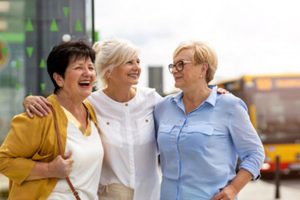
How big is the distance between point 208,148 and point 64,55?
98cm

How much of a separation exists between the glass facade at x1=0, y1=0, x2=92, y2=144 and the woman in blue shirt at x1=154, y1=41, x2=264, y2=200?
306 cm

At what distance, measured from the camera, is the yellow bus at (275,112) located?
13.3 metres

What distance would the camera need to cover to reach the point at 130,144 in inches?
136

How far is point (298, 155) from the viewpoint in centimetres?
1336

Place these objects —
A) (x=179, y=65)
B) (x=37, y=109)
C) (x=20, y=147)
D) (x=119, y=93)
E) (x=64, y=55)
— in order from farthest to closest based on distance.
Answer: (x=119, y=93), (x=179, y=65), (x=64, y=55), (x=37, y=109), (x=20, y=147)

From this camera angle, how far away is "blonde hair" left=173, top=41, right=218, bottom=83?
3.27 metres

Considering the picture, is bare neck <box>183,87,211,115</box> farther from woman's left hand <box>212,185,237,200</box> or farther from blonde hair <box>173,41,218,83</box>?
woman's left hand <box>212,185,237,200</box>

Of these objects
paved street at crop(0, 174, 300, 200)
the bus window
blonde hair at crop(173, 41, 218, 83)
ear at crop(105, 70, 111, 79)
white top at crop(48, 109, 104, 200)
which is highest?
blonde hair at crop(173, 41, 218, 83)

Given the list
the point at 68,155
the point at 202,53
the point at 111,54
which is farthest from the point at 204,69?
the point at 68,155

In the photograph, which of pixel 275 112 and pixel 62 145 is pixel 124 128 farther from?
pixel 275 112

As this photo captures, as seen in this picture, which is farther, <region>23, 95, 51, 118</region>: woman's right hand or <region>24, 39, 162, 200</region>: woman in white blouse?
<region>24, 39, 162, 200</region>: woman in white blouse

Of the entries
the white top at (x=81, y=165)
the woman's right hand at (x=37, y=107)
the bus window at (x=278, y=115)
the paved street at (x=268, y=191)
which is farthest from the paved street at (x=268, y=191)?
the woman's right hand at (x=37, y=107)

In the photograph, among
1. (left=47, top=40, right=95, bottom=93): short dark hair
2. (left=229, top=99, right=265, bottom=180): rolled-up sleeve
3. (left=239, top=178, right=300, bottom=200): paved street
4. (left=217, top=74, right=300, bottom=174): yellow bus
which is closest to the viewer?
(left=47, top=40, right=95, bottom=93): short dark hair

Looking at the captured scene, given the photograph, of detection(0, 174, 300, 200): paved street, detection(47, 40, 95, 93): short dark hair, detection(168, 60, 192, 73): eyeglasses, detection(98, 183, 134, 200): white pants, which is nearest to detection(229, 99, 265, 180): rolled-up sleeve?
detection(168, 60, 192, 73): eyeglasses
